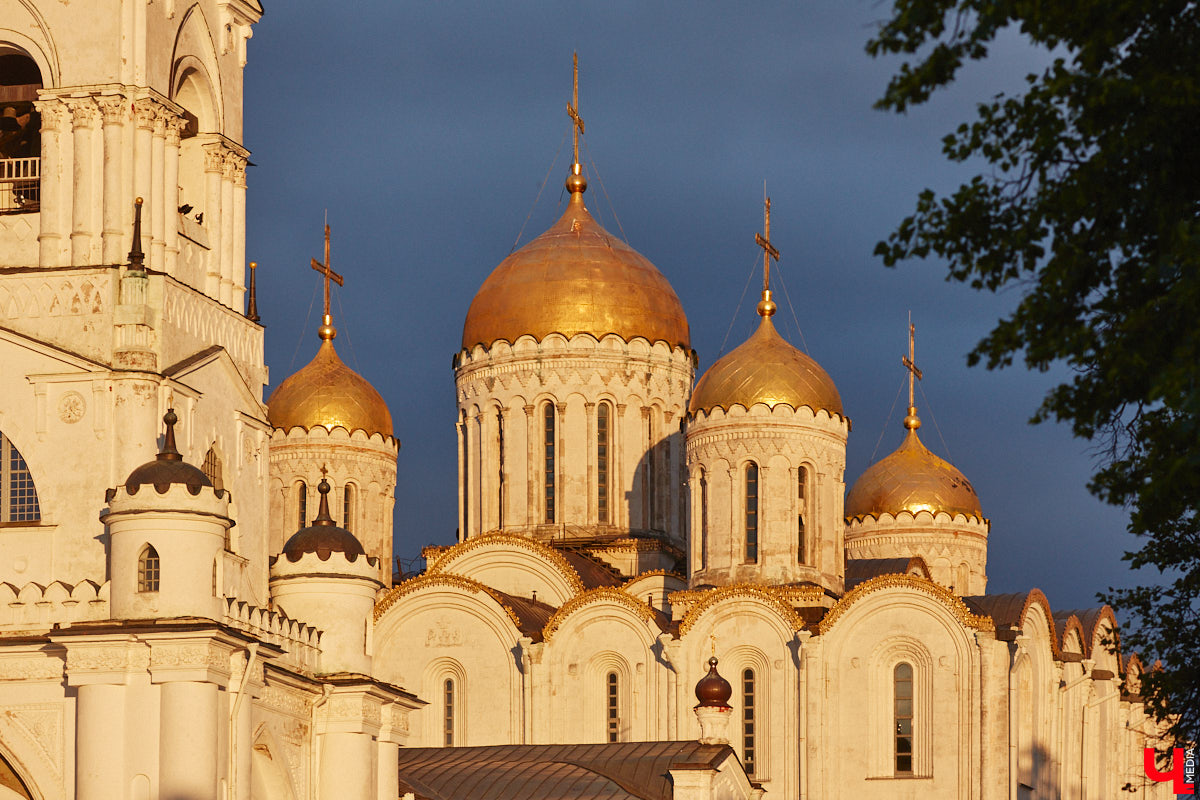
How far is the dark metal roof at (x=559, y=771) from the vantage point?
115ft

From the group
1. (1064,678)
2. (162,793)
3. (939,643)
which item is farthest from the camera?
(1064,678)

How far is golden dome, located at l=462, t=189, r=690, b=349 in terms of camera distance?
45531mm

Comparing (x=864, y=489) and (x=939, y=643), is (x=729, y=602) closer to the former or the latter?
(x=939, y=643)

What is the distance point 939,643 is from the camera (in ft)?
130

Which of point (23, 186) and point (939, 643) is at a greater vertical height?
point (23, 186)

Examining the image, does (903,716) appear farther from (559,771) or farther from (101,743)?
(101,743)

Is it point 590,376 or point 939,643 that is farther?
point 590,376

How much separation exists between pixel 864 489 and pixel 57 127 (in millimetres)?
28249

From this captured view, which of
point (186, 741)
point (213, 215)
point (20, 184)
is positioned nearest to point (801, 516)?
point (213, 215)

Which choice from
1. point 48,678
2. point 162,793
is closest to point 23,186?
point 48,678

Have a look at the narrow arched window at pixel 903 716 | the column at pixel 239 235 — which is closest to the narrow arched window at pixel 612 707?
the narrow arched window at pixel 903 716

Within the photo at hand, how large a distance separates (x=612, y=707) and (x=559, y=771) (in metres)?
5.17

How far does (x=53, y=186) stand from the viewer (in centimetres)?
2638

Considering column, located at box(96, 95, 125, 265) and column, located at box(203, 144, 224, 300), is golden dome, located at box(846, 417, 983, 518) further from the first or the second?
column, located at box(96, 95, 125, 265)
